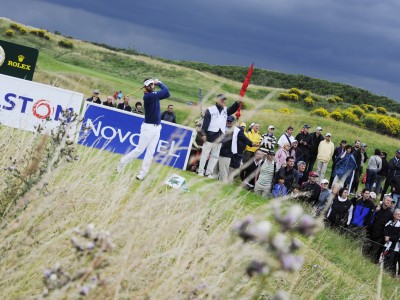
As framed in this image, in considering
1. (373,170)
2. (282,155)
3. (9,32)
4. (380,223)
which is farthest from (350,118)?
(9,32)

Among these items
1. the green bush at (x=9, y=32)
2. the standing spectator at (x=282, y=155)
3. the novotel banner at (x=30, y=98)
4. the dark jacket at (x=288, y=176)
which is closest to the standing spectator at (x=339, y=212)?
the dark jacket at (x=288, y=176)

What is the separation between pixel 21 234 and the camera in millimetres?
4113

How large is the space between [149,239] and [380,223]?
41.7ft

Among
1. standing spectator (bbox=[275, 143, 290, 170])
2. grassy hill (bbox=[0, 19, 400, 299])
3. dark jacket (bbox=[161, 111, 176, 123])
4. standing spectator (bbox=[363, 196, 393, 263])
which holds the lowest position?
standing spectator (bbox=[363, 196, 393, 263])

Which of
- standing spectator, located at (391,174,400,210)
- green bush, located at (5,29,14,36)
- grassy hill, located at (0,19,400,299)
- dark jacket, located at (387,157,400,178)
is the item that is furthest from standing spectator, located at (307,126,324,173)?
green bush, located at (5,29,14,36)

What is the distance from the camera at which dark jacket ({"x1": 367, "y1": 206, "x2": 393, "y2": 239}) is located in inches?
624

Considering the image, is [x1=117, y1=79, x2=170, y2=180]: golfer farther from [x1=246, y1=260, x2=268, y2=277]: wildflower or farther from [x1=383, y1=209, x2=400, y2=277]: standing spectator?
[x1=246, y1=260, x2=268, y2=277]: wildflower

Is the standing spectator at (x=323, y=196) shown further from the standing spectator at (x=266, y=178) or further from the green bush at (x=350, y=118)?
the green bush at (x=350, y=118)

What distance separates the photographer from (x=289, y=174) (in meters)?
16.2

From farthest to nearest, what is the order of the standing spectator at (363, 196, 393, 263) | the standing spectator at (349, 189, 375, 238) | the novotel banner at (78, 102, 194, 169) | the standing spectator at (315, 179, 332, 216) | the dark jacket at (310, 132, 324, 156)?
the dark jacket at (310, 132, 324, 156) < the standing spectator at (349, 189, 375, 238) < the standing spectator at (363, 196, 393, 263) < the novotel banner at (78, 102, 194, 169) < the standing spectator at (315, 179, 332, 216)

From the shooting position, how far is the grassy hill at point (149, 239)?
12.0 ft

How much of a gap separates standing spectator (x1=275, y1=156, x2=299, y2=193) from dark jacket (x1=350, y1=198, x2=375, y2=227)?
1.87 metres

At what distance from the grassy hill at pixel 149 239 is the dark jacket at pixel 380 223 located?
1.41 meters

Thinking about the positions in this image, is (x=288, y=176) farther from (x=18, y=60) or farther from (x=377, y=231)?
(x=18, y=60)
